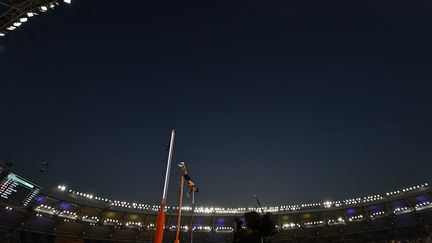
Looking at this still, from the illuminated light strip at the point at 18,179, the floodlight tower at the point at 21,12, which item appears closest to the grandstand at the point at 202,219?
the illuminated light strip at the point at 18,179

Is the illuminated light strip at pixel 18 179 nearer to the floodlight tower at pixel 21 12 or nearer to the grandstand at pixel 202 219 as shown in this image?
the grandstand at pixel 202 219

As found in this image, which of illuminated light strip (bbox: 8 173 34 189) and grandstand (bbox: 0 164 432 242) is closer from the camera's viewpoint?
illuminated light strip (bbox: 8 173 34 189)

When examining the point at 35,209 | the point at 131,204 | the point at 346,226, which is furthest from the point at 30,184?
the point at 346,226

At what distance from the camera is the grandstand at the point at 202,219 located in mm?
32000

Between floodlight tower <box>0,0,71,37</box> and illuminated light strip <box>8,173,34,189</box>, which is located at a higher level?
floodlight tower <box>0,0,71,37</box>

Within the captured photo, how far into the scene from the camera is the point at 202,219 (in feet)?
145

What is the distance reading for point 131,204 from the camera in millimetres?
40469

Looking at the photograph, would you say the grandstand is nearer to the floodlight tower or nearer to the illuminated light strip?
the illuminated light strip

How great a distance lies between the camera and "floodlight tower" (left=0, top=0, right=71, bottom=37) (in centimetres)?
1248

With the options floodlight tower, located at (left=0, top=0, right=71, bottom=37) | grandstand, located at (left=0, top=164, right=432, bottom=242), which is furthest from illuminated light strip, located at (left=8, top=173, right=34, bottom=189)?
floodlight tower, located at (left=0, top=0, right=71, bottom=37)

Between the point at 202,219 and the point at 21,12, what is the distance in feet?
128

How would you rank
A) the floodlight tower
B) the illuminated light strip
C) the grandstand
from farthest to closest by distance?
the grandstand → the illuminated light strip → the floodlight tower

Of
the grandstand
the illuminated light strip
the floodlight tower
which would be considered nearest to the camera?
the floodlight tower

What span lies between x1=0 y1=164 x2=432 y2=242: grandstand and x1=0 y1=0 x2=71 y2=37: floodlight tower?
71.5 feet
